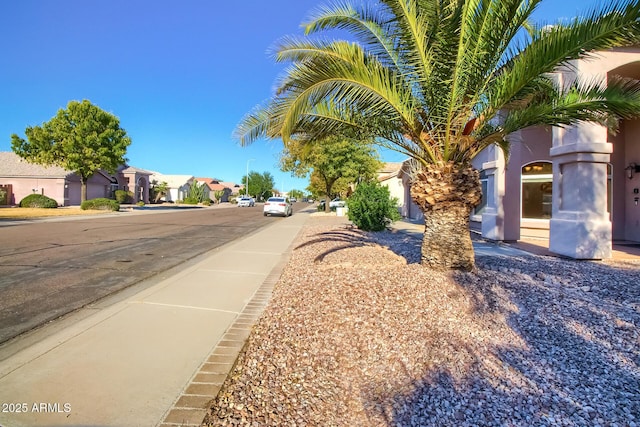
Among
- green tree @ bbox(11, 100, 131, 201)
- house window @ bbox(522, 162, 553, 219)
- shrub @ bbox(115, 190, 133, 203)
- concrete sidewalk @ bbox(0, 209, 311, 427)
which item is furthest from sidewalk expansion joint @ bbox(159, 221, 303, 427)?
shrub @ bbox(115, 190, 133, 203)

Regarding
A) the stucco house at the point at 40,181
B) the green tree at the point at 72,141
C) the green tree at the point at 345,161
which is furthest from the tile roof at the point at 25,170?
the green tree at the point at 345,161

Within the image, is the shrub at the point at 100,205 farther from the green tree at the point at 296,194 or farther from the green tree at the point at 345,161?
the green tree at the point at 296,194

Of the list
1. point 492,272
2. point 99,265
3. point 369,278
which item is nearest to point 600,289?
point 492,272

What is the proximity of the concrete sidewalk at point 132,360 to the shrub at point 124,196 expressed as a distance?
150 ft

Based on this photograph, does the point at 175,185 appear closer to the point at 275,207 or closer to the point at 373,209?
the point at 275,207

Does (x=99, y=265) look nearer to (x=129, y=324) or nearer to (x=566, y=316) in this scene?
(x=129, y=324)

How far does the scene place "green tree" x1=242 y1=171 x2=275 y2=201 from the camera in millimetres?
89306

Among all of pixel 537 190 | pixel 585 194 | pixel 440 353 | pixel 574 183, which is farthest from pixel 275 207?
pixel 440 353

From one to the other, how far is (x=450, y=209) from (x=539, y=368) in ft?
10.0

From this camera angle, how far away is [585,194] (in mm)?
8492

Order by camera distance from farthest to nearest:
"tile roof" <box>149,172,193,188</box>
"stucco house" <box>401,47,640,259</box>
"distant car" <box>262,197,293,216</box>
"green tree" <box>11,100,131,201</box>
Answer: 1. "tile roof" <box>149,172,193,188</box>
2. "green tree" <box>11,100,131,201</box>
3. "distant car" <box>262,197,293,216</box>
4. "stucco house" <box>401,47,640,259</box>

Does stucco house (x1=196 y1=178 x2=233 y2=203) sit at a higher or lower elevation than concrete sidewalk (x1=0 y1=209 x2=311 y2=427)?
higher

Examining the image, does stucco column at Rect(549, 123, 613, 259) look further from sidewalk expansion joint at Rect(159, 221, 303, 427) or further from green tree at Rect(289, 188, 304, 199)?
green tree at Rect(289, 188, 304, 199)

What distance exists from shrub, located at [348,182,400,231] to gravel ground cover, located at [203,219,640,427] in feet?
26.7
